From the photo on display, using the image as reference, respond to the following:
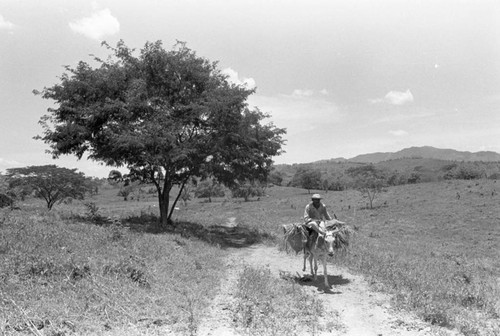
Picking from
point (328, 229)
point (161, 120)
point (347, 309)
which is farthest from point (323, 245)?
point (161, 120)

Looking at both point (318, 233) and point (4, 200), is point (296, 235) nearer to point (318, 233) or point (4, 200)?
point (318, 233)

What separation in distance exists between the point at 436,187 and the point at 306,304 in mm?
Answer: 56779

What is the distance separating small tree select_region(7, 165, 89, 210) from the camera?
141 feet

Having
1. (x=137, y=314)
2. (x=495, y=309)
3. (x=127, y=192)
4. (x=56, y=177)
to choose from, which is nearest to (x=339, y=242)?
(x=495, y=309)

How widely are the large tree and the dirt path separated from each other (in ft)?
31.5

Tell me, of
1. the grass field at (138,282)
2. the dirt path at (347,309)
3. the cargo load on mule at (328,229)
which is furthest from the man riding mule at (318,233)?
the grass field at (138,282)

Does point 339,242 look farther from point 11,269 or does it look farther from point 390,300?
point 11,269

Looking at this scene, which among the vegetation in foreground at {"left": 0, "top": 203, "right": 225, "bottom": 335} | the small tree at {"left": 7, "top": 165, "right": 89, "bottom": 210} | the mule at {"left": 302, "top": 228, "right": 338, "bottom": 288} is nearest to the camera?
the vegetation in foreground at {"left": 0, "top": 203, "right": 225, "bottom": 335}

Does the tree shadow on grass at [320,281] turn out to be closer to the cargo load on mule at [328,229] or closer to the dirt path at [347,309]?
the dirt path at [347,309]

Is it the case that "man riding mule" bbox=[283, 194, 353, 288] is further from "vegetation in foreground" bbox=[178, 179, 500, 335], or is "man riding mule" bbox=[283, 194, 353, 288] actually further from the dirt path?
"vegetation in foreground" bbox=[178, 179, 500, 335]

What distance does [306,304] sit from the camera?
8.96m

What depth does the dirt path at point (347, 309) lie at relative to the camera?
24.7ft

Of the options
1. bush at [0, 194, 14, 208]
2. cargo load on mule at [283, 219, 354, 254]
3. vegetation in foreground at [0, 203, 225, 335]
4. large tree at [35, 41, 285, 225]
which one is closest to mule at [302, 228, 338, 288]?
cargo load on mule at [283, 219, 354, 254]

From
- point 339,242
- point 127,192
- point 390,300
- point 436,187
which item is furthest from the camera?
point 127,192
